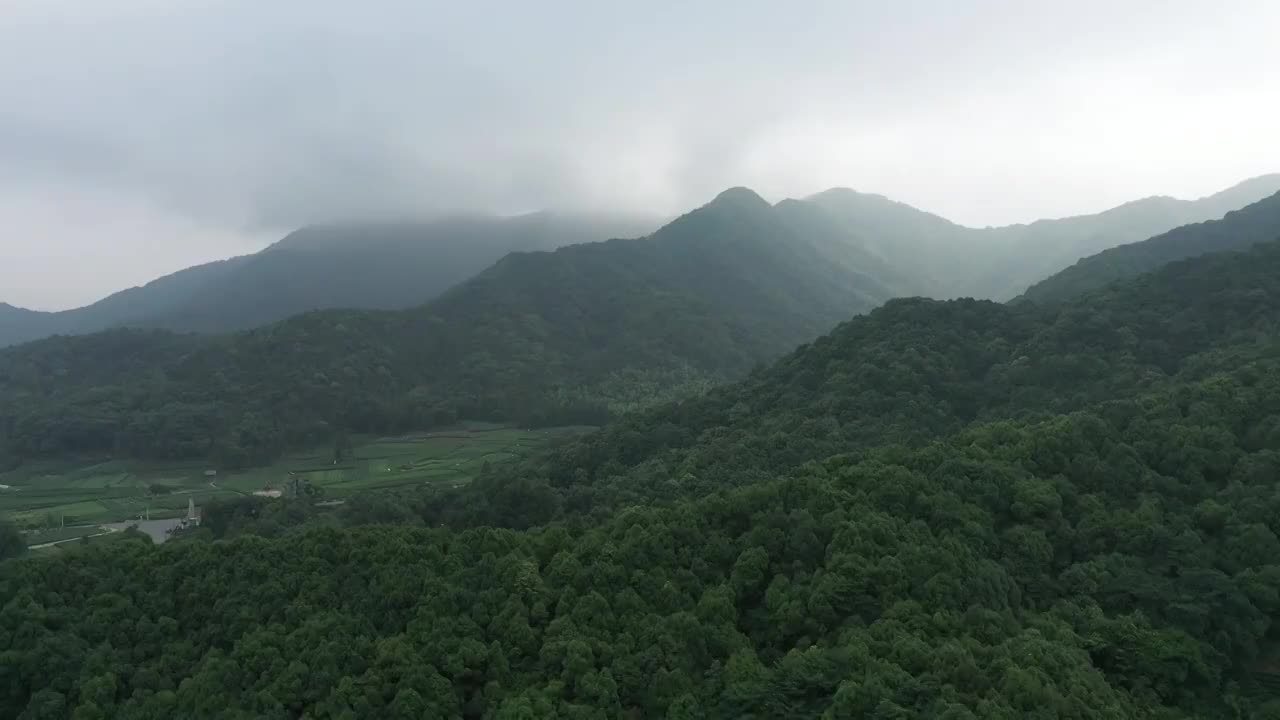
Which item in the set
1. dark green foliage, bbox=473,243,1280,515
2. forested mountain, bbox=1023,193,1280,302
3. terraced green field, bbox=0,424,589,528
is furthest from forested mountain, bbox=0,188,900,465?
forested mountain, bbox=1023,193,1280,302

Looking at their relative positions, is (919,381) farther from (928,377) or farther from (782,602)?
(782,602)

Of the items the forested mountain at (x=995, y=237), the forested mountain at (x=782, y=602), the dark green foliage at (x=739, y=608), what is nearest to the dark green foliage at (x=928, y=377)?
the forested mountain at (x=782, y=602)

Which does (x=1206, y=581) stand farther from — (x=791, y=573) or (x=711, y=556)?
(x=711, y=556)

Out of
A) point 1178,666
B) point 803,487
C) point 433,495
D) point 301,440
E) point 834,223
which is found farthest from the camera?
point 834,223

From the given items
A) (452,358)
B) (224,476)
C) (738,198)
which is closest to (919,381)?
(224,476)

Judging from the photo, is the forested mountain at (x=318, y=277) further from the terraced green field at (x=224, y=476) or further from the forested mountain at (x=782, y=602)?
the forested mountain at (x=782, y=602)

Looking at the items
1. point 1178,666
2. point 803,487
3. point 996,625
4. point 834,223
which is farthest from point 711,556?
point 834,223

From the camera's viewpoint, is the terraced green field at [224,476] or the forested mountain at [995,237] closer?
the terraced green field at [224,476]
